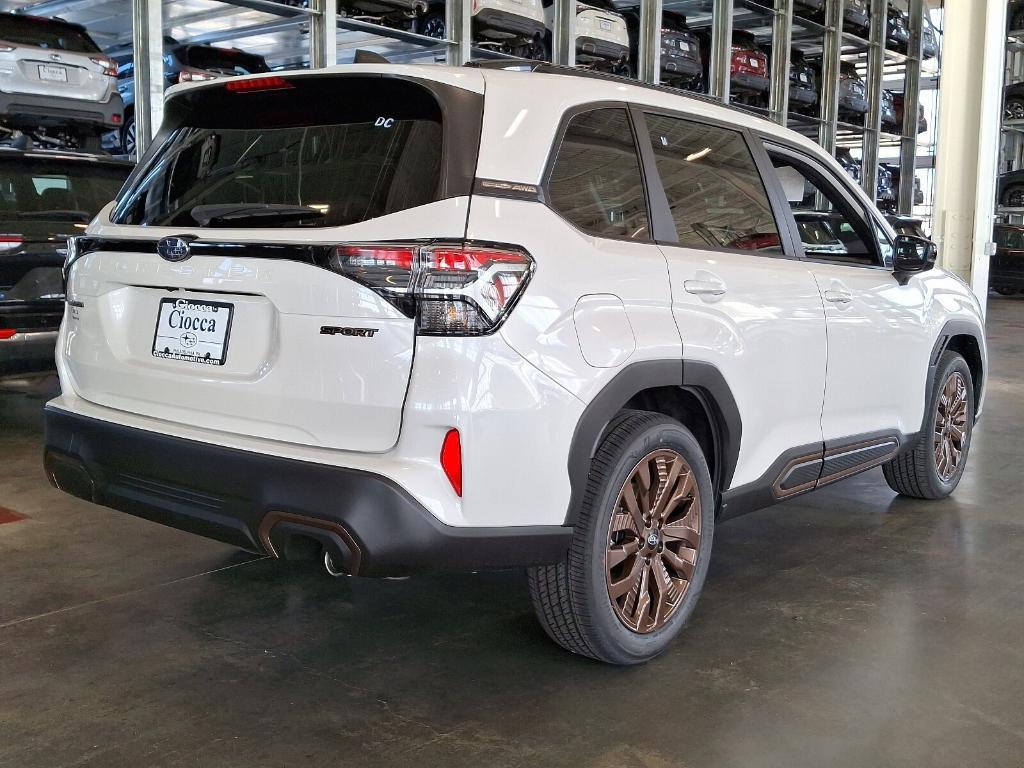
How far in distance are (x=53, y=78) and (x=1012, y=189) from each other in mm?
17277

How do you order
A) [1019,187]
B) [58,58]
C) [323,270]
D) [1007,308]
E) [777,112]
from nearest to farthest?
[323,270] < [58,58] < [777,112] < [1007,308] < [1019,187]

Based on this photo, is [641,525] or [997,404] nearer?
[641,525]

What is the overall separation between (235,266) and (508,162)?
2.33 ft

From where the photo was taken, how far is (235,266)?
2615 millimetres

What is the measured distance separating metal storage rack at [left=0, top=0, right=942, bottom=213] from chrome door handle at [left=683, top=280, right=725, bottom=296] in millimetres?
6453

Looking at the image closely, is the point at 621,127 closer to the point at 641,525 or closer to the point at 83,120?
the point at 641,525

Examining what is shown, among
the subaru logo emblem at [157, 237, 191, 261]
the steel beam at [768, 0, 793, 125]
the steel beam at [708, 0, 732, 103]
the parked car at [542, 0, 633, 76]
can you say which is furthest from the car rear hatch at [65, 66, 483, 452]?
the steel beam at [768, 0, 793, 125]

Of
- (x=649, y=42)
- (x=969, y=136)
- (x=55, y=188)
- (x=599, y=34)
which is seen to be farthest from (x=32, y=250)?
(x=969, y=136)

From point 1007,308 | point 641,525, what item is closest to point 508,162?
point 641,525

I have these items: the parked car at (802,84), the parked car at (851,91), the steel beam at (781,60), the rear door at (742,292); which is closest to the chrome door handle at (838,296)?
the rear door at (742,292)

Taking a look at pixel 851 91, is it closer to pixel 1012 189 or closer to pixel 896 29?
pixel 896 29

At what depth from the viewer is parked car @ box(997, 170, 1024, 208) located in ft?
65.3

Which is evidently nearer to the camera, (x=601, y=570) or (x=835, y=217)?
(x=601, y=570)

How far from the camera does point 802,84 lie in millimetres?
14312
